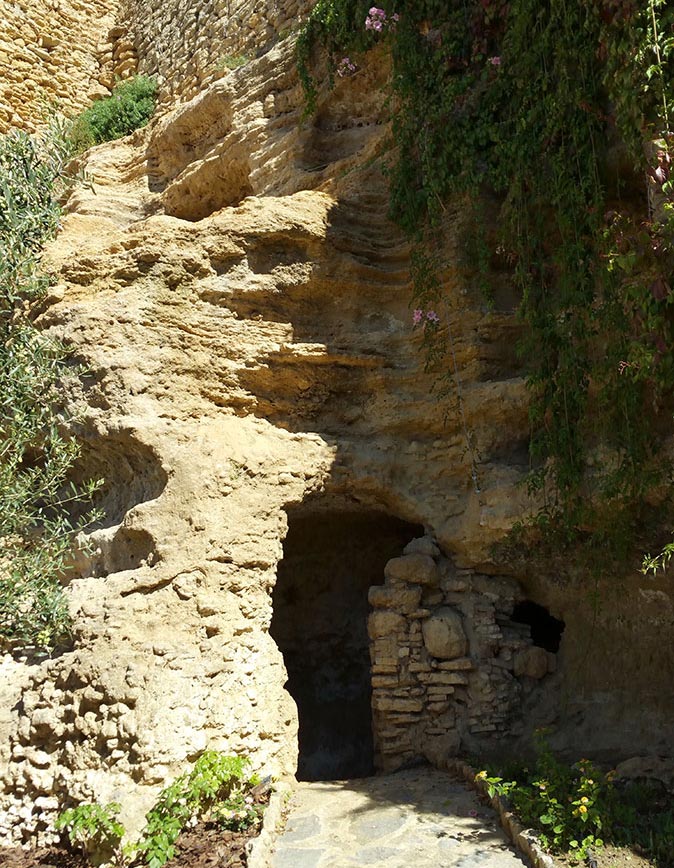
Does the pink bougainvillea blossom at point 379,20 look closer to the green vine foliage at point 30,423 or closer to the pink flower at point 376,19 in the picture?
the pink flower at point 376,19

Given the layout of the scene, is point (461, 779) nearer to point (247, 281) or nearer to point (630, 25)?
point (247, 281)

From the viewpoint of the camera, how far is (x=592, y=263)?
6.11 metres

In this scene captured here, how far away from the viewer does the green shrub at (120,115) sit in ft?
38.5

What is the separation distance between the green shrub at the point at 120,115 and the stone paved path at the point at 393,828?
31.6 ft

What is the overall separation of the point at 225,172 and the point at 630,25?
5.44 m

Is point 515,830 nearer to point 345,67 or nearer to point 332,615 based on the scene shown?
point 332,615

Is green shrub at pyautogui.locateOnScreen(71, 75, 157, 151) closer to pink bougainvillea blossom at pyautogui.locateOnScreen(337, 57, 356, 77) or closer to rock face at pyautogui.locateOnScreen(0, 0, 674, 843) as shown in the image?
pink bougainvillea blossom at pyautogui.locateOnScreen(337, 57, 356, 77)

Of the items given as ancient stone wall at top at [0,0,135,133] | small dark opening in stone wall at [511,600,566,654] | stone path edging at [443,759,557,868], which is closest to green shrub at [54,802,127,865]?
stone path edging at [443,759,557,868]

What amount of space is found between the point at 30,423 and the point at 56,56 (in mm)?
9187

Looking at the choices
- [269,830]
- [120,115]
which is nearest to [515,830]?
[269,830]

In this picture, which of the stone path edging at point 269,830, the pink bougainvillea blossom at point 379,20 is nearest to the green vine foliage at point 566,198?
the pink bougainvillea blossom at point 379,20

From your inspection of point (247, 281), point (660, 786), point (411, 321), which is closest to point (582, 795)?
point (660, 786)

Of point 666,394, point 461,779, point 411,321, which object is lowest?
point 461,779

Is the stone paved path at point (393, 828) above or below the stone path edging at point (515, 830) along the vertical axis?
below
